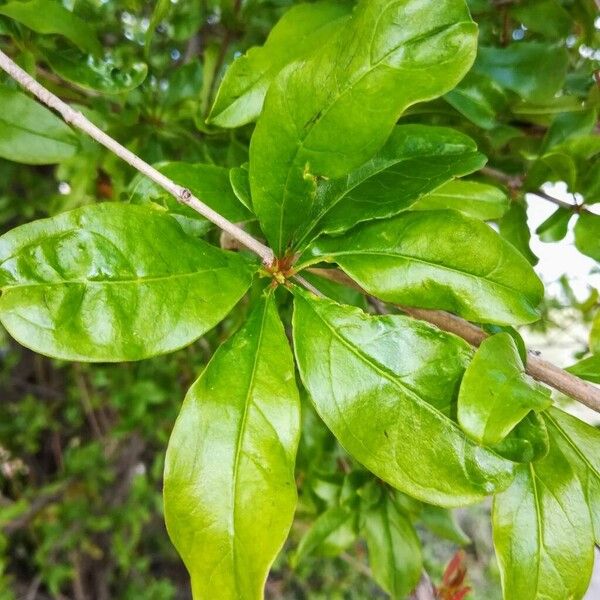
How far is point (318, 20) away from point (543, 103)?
270 millimetres

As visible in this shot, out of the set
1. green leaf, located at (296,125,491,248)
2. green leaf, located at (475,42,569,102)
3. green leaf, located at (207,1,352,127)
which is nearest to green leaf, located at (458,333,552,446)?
green leaf, located at (296,125,491,248)

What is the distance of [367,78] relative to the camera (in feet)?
1.09

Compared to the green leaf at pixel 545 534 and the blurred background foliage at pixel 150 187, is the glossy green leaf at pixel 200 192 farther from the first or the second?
the green leaf at pixel 545 534

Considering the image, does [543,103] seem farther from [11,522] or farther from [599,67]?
[11,522]

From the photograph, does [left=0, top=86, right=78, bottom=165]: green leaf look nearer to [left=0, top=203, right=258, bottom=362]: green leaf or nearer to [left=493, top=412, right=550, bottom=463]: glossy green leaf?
[left=0, top=203, right=258, bottom=362]: green leaf

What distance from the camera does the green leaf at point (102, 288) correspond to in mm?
329

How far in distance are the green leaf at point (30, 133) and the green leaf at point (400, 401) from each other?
1.12ft

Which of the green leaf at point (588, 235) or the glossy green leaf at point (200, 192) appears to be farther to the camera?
the green leaf at point (588, 235)

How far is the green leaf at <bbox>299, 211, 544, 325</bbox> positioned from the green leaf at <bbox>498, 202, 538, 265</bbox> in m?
0.27

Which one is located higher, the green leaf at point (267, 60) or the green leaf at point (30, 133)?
the green leaf at point (267, 60)

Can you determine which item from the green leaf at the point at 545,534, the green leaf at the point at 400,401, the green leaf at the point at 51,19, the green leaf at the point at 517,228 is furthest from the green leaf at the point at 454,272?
the green leaf at the point at 51,19

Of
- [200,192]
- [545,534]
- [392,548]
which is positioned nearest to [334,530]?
[392,548]

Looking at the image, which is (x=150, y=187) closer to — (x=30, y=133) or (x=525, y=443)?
(x=30, y=133)

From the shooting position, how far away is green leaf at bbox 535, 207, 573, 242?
599 millimetres
